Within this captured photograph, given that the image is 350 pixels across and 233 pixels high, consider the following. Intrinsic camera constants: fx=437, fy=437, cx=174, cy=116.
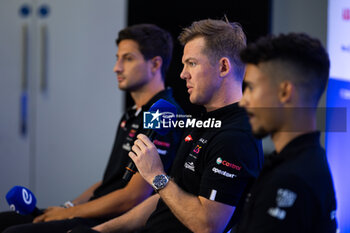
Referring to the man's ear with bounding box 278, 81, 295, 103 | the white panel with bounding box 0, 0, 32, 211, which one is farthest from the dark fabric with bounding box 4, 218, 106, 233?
the white panel with bounding box 0, 0, 32, 211

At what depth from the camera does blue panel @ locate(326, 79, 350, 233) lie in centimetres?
186

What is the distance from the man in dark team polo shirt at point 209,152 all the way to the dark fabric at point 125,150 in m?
0.24

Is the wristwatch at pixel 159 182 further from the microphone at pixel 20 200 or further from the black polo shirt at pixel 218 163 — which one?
the microphone at pixel 20 200

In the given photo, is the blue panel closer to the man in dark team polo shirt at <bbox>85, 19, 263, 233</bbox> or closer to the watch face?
the man in dark team polo shirt at <bbox>85, 19, 263, 233</bbox>

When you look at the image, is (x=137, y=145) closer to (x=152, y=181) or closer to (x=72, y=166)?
(x=152, y=181)

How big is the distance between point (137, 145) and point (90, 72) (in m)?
1.82

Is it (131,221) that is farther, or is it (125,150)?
(125,150)

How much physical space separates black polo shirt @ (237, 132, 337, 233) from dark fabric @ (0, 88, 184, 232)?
77 centimetres

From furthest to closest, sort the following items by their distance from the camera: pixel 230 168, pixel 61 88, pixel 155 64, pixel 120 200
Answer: pixel 61 88, pixel 155 64, pixel 120 200, pixel 230 168

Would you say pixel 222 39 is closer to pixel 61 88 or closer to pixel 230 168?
pixel 230 168

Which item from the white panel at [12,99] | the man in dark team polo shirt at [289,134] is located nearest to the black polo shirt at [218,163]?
the man in dark team polo shirt at [289,134]

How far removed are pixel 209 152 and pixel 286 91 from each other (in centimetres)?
39

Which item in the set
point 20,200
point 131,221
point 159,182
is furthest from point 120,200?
point 159,182

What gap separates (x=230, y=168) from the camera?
124 centimetres
